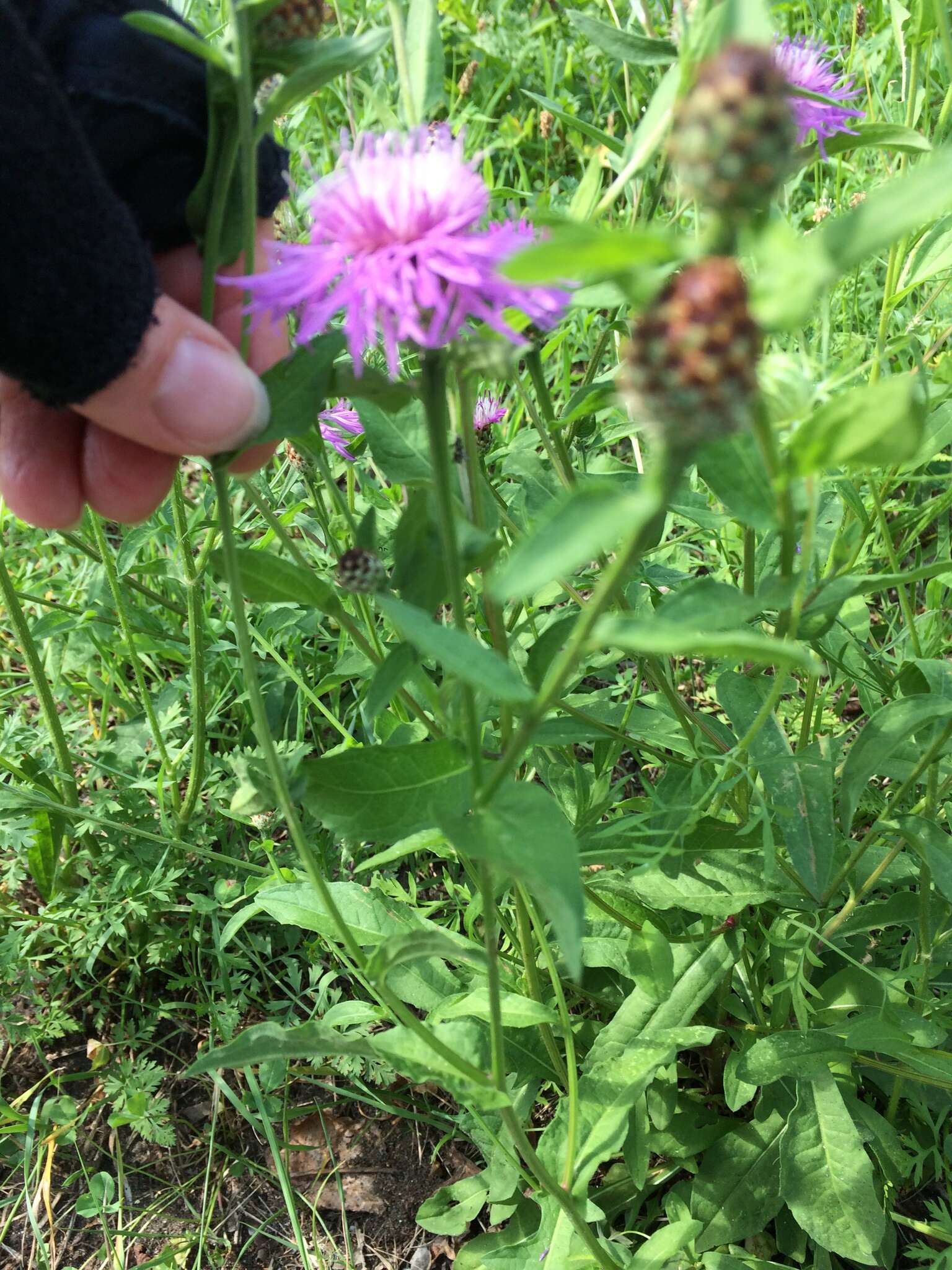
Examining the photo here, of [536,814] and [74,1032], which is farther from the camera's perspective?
[74,1032]

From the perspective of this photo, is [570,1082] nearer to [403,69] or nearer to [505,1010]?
[505,1010]

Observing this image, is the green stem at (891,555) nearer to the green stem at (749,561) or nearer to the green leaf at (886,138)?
the green stem at (749,561)

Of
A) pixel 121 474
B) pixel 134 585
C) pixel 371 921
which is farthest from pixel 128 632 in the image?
pixel 371 921

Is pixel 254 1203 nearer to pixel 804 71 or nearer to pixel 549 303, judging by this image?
pixel 549 303

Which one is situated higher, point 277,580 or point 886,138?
point 886,138

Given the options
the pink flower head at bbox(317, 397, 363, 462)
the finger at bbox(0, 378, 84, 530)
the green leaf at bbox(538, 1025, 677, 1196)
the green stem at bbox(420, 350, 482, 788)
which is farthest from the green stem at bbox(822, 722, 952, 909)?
the finger at bbox(0, 378, 84, 530)

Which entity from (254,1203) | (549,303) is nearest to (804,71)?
(549,303)
